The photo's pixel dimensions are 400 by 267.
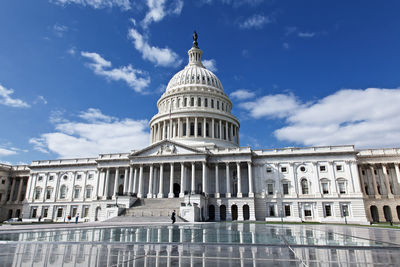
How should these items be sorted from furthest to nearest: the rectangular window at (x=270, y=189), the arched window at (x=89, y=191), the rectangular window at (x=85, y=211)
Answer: the arched window at (x=89, y=191) → the rectangular window at (x=85, y=211) → the rectangular window at (x=270, y=189)

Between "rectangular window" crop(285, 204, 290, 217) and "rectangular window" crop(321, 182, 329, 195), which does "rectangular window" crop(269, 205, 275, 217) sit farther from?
"rectangular window" crop(321, 182, 329, 195)

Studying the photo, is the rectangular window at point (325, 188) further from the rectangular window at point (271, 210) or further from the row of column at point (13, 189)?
the row of column at point (13, 189)

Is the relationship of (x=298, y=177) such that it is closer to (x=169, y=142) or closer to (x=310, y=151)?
(x=310, y=151)

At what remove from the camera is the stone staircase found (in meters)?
44.3

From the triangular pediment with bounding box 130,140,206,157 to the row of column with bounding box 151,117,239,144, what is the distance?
1331cm

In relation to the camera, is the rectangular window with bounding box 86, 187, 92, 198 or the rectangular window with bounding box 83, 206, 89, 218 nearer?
the rectangular window with bounding box 83, 206, 89, 218

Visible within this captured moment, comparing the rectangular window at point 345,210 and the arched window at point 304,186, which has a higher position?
the arched window at point 304,186

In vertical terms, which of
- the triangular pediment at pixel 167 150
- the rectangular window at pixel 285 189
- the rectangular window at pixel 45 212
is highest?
the triangular pediment at pixel 167 150

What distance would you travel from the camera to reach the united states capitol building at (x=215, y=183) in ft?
177

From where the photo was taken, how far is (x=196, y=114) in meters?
73.2

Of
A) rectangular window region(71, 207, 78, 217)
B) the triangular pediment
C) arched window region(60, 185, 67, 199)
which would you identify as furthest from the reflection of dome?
rectangular window region(71, 207, 78, 217)

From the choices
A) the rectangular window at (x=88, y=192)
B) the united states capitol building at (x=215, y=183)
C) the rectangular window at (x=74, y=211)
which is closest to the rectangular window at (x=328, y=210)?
the united states capitol building at (x=215, y=183)

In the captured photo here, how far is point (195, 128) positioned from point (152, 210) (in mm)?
29201

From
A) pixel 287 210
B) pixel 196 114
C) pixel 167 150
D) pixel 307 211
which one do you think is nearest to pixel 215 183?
pixel 167 150
